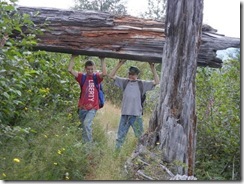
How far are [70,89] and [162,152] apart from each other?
2.84 m

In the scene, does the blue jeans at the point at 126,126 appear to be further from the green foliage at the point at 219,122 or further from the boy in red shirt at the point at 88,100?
the green foliage at the point at 219,122

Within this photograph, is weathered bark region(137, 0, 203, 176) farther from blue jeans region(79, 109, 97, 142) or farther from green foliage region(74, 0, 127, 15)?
green foliage region(74, 0, 127, 15)

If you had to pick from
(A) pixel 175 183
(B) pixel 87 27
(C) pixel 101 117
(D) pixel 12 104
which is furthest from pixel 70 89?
(A) pixel 175 183

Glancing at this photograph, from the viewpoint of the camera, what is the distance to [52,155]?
4.51 metres

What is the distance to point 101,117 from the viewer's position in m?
7.96

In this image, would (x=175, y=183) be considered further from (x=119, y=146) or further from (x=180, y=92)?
(x=119, y=146)

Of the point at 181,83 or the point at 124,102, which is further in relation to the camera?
the point at 124,102

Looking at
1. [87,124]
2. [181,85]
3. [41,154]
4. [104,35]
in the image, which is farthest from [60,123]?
[181,85]

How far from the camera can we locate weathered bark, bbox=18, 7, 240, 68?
5.62m

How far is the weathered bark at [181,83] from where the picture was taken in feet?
15.7

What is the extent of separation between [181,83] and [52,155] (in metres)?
1.73

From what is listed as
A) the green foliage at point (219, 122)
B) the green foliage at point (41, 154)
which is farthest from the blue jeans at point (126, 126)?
the green foliage at point (219, 122)

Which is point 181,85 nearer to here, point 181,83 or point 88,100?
point 181,83

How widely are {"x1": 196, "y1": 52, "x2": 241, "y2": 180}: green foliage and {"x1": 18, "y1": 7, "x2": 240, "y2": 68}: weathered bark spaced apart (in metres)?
0.43
